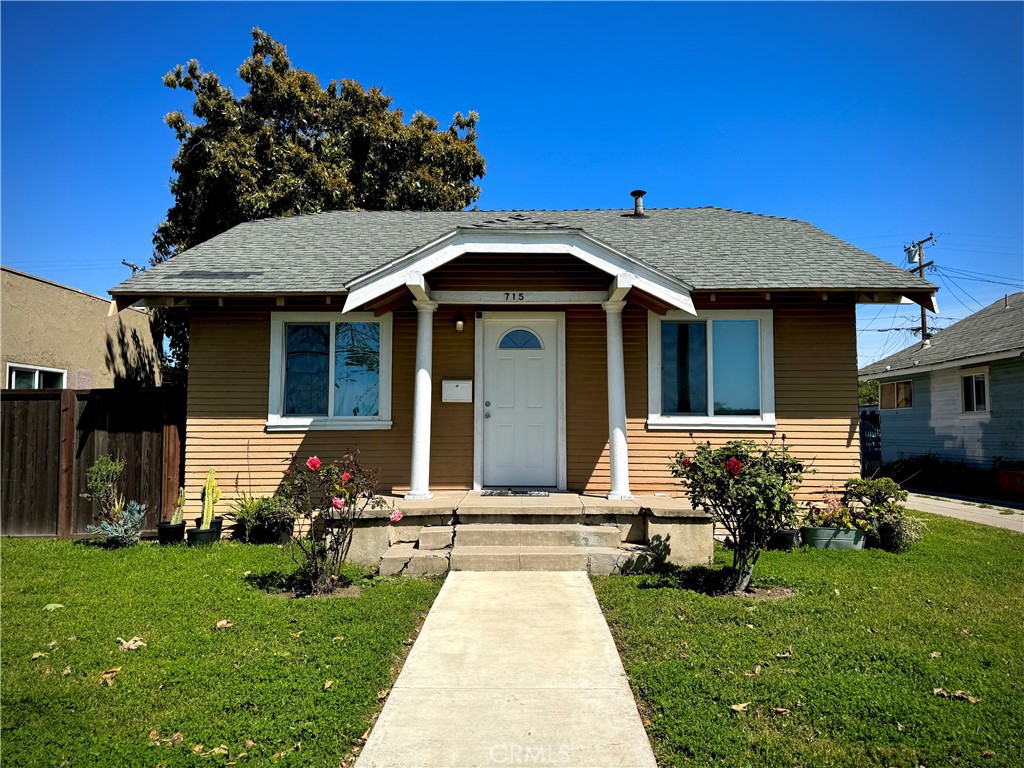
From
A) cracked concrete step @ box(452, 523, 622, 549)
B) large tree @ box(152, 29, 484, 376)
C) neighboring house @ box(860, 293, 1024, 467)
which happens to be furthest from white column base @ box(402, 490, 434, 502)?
neighboring house @ box(860, 293, 1024, 467)

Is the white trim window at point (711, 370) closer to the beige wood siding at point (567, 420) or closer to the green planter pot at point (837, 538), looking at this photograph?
the beige wood siding at point (567, 420)

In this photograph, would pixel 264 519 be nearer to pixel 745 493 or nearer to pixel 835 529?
pixel 745 493

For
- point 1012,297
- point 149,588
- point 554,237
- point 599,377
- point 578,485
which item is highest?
point 1012,297

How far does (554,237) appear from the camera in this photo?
7.11 metres

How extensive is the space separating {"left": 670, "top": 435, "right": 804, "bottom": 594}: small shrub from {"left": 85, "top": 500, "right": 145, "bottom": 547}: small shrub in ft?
22.1

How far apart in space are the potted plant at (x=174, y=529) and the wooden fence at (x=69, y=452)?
2.57ft

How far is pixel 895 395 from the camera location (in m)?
18.3

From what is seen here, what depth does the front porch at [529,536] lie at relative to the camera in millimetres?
6176

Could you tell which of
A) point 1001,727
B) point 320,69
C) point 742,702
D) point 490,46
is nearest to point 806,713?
point 742,702

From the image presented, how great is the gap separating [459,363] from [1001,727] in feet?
21.5

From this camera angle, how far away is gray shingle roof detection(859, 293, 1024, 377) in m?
13.9

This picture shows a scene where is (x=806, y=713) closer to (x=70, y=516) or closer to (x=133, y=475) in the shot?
(x=133, y=475)

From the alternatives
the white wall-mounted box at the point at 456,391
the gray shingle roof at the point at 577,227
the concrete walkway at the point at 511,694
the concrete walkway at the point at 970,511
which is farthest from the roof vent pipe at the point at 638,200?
the concrete walkway at the point at 511,694

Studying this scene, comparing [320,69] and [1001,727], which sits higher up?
[320,69]
